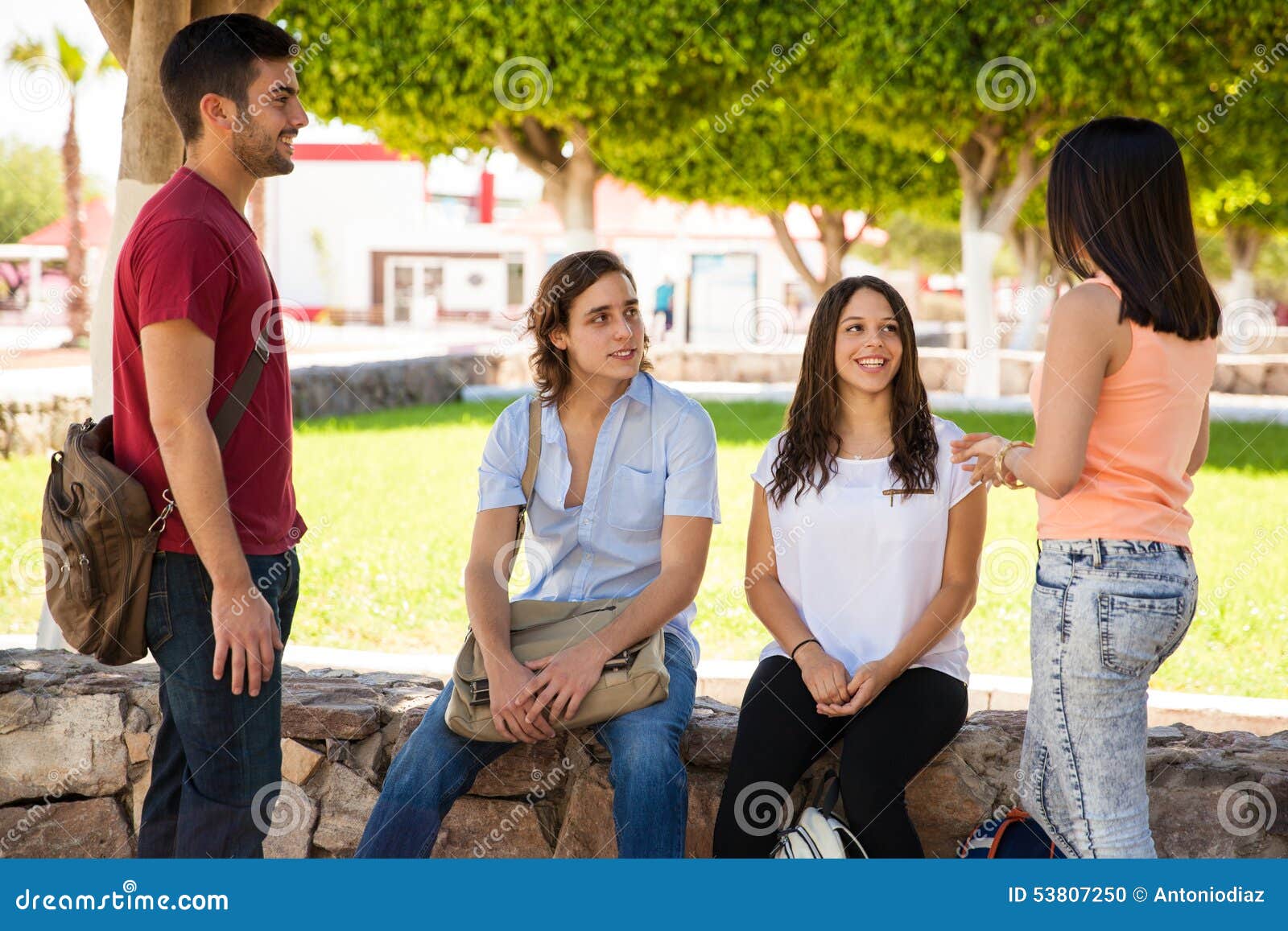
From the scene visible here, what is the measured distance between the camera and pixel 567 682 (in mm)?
2646

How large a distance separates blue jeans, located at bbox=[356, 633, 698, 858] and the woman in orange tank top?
2.50 feet

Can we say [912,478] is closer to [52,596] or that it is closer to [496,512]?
[496,512]

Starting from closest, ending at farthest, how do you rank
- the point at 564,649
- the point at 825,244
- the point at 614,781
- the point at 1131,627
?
1. the point at 1131,627
2. the point at 614,781
3. the point at 564,649
4. the point at 825,244

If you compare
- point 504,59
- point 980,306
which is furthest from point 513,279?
point 504,59

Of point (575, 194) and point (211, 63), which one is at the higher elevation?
point (575, 194)

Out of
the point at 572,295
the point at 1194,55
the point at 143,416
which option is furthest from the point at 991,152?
the point at 143,416

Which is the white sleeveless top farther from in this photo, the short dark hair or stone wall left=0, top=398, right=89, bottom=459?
stone wall left=0, top=398, right=89, bottom=459

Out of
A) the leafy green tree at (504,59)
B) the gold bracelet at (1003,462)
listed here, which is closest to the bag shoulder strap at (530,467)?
the gold bracelet at (1003,462)

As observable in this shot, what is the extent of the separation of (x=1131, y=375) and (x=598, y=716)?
1265 millimetres

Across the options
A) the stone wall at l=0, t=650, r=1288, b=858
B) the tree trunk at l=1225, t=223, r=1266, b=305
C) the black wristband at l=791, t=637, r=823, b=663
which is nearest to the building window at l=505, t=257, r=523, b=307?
the tree trunk at l=1225, t=223, r=1266, b=305

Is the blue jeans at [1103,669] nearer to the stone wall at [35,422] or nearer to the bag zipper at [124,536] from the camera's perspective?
the bag zipper at [124,536]

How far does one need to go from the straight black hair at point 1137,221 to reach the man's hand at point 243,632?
1582 mm

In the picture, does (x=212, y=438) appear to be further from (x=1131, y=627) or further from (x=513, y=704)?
(x=1131, y=627)

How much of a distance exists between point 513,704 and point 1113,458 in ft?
4.24
